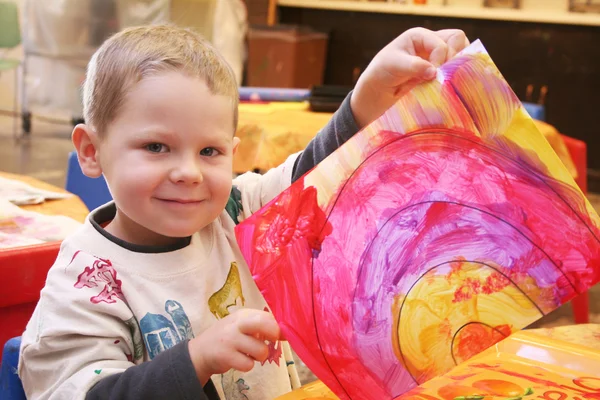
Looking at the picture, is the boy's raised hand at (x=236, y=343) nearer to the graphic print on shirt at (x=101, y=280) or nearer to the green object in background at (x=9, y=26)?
the graphic print on shirt at (x=101, y=280)

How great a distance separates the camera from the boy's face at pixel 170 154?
69 cm

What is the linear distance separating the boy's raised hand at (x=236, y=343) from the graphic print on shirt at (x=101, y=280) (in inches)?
4.8

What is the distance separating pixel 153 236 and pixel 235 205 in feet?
0.46

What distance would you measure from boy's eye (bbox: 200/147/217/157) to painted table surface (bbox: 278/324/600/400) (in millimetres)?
234

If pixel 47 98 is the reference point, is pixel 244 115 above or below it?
above

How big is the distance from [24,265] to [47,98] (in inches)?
172

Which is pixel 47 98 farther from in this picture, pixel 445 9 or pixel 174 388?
pixel 174 388

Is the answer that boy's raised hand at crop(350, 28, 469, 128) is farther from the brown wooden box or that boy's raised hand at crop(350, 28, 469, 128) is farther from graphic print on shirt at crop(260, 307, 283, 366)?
the brown wooden box

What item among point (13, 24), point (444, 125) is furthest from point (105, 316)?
point (13, 24)

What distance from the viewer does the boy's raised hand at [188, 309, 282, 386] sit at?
57 centimetres

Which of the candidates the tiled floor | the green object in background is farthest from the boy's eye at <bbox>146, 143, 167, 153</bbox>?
the green object in background

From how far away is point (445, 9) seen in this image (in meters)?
4.51

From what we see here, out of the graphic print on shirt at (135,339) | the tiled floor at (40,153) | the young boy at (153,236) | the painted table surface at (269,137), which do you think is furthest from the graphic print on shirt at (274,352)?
the tiled floor at (40,153)

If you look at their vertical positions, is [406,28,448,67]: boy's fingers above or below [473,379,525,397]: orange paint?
above
